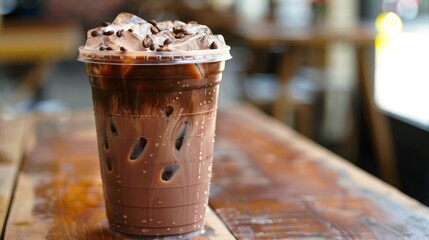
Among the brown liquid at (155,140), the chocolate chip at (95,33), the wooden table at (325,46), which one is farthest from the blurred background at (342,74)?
the chocolate chip at (95,33)


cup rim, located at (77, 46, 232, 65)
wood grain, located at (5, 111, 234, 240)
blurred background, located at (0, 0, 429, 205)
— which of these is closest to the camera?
cup rim, located at (77, 46, 232, 65)

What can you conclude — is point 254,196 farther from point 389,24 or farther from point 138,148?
point 389,24

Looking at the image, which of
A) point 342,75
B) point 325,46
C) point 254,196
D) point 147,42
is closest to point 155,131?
point 147,42

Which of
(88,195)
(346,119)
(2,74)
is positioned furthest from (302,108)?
(2,74)

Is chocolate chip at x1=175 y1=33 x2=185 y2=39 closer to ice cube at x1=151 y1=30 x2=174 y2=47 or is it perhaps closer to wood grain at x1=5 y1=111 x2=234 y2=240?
ice cube at x1=151 y1=30 x2=174 y2=47

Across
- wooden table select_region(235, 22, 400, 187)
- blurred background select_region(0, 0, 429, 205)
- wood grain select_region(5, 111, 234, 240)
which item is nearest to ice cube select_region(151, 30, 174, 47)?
wood grain select_region(5, 111, 234, 240)

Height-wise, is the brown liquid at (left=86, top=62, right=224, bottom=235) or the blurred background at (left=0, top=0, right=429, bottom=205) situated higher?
the brown liquid at (left=86, top=62, right=224, bottom=235)
